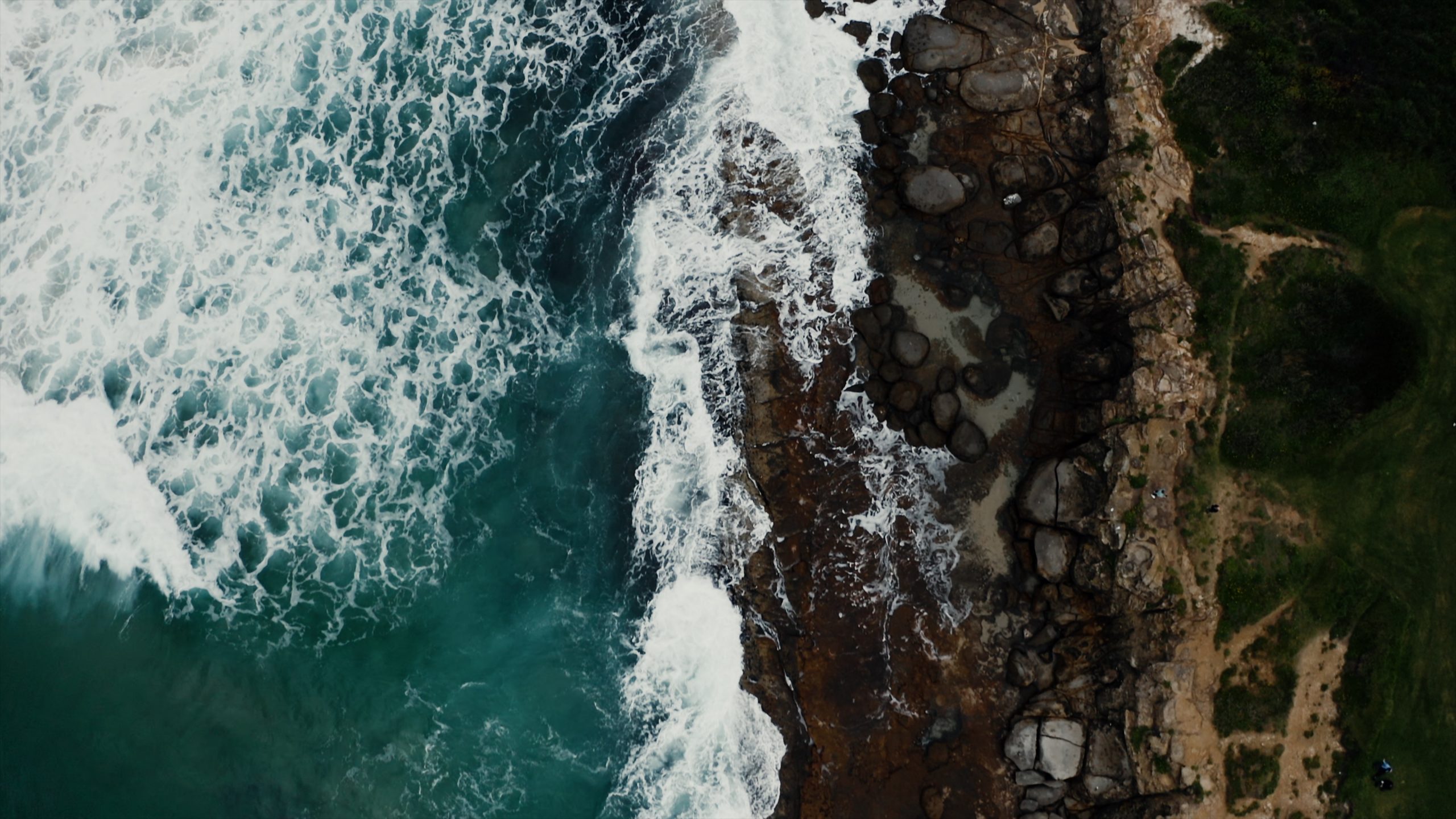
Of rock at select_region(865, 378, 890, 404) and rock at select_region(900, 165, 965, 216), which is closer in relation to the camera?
rock at select_region(865, 378, 890, 404)

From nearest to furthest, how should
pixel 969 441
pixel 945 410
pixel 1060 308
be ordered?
pixel 969 441 < pixel 945 410 < pixel 1060 308

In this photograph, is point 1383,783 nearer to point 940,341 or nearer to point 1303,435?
point 1303,435

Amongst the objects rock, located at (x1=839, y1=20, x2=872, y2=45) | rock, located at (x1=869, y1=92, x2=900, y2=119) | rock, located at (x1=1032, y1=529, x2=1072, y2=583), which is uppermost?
rock, located at (x1=839, y1=20, x2=872, y2=45)

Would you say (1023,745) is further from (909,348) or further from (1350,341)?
(1350,341)

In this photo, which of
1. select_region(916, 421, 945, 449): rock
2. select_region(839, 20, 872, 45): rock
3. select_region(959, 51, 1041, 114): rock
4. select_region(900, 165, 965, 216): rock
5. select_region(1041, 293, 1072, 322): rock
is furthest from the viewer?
select_region(839, 20, 872, 45): rock

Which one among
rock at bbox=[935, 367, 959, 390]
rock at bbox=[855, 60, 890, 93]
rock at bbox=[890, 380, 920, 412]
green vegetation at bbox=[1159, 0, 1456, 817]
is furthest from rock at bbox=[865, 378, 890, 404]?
rock at bbox=[855, 60, 890, 93]

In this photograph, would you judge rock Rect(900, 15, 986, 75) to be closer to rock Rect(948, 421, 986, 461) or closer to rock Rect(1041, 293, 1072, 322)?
rock Rect(1041, 293, 1072, 322)

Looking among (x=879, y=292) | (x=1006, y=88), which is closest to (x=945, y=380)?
(x=879, y=292)
